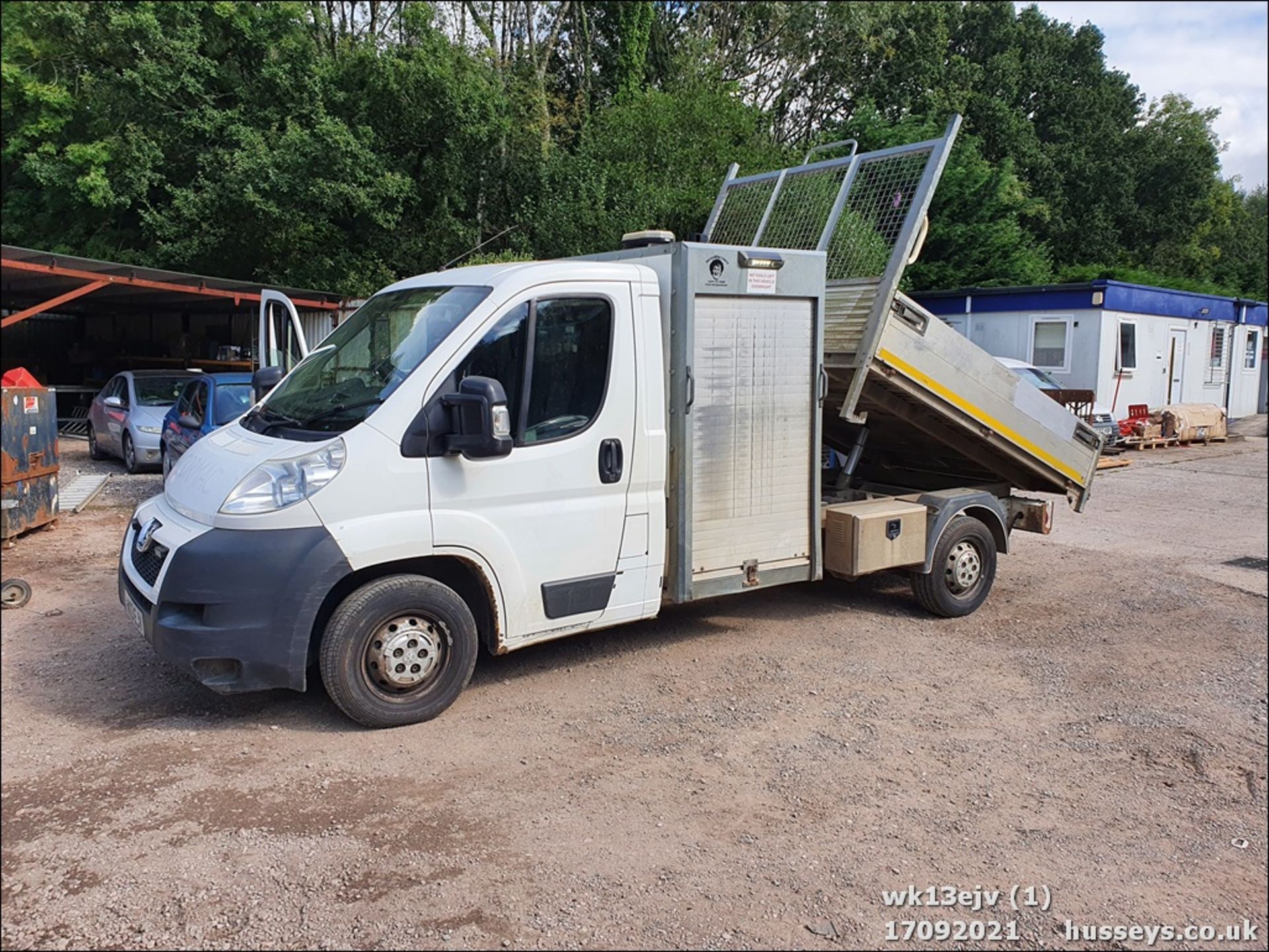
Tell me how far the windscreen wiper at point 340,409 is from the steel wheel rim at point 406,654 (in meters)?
1.07

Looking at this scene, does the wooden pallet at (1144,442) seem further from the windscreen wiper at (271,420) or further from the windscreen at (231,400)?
the windscreen wiper at (271,420)

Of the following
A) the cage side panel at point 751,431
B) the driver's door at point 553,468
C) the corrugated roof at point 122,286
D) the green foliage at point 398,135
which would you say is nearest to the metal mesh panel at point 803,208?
the cage side panel at point 751,431

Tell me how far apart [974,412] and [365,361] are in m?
4.13

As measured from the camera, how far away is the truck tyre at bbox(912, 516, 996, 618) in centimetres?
750

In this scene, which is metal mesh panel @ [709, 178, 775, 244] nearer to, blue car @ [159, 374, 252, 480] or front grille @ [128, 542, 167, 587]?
front grille @ [128, 542, 167, 587]

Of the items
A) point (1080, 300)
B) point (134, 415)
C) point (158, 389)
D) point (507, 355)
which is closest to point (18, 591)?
point (507, 355)

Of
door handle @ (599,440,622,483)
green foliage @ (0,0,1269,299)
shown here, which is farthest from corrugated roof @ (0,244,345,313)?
door handle @ (599,440,622,483)

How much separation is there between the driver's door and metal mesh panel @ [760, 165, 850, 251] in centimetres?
203

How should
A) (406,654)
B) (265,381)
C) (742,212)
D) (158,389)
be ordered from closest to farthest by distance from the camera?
(406,654) < (265,381) < (742,212) < (158,389)

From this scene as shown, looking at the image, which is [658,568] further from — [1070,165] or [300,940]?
[1070,165]

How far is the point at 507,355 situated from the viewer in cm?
547

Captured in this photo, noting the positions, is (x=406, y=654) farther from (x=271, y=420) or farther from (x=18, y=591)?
(x=18, y=591)

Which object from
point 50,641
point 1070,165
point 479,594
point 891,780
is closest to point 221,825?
point 479,594

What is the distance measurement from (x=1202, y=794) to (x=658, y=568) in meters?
2.91
